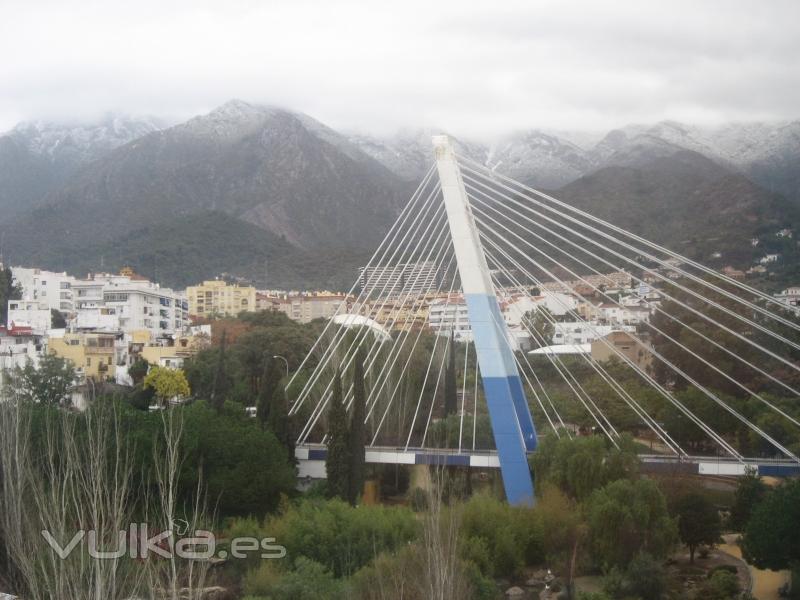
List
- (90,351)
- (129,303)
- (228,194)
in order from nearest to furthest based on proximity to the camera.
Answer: (90,351), (129,303), (228,194)

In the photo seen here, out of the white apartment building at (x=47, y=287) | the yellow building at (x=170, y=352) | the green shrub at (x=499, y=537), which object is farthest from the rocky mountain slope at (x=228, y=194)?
the green shrub at (x=499, y=537)

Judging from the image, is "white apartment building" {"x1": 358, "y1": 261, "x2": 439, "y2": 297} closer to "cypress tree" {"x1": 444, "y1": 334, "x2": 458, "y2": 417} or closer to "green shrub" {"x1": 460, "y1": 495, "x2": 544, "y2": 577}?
"cypress tree" {"x1": 444, "y1": 334, "x2": 458, "y2": 417}

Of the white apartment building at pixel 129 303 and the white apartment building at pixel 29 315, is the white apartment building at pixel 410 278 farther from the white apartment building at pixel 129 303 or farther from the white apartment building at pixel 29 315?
the white apartment building at pixel 29 315

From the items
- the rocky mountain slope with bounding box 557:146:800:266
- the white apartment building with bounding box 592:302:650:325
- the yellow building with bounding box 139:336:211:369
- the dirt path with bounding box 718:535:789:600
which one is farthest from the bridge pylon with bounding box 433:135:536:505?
the rocky mountain slope with bounding box 557:146:800:266

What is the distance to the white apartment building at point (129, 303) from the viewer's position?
3894 centimetres

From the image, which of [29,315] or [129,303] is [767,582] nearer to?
[29,315]

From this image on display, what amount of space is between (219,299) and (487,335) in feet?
118

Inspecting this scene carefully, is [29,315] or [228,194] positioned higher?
[228,194]

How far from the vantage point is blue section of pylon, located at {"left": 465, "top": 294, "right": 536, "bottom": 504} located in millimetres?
14734

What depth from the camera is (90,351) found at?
31.0 metres

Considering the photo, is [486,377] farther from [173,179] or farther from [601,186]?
[173,179]

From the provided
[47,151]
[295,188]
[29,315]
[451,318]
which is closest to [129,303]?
[29,315]

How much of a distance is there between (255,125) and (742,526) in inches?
3331

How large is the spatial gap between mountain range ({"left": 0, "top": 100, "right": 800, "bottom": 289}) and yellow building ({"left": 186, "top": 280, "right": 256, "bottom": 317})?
24.1 ft
